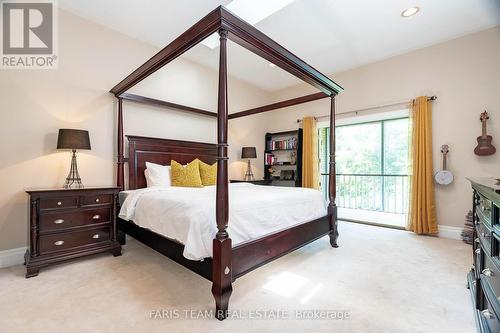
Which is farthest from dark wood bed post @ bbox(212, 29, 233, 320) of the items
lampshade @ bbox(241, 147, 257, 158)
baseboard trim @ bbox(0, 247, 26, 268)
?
lampshade @ bbox(241, 147, 257, 158)

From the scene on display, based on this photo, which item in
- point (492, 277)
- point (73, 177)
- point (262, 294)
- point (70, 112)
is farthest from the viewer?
point (70, 112)

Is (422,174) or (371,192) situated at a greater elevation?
(422,174)

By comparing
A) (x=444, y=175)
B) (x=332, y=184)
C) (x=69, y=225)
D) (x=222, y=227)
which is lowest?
(x=69, y=225)

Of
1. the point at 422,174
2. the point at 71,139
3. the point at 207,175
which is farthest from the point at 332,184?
the point at 71,139

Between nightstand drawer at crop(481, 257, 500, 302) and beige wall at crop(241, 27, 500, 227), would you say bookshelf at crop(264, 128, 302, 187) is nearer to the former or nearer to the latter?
beige wall at crop(241, 27, 500, 227)

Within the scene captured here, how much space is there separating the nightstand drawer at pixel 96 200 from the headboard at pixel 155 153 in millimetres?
643

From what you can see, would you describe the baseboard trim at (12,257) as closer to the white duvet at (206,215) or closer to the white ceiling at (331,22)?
the white duvet at (206,215)

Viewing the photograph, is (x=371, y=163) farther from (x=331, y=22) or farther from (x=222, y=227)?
(x=222, y=227)

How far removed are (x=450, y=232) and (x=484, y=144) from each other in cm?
133

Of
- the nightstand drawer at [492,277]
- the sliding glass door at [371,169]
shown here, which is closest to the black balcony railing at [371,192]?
the sliding glass door at [371,169]

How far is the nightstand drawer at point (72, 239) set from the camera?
2.22 meters

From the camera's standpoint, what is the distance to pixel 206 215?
1.69 m

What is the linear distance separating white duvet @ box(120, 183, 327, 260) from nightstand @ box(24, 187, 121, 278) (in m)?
0.25

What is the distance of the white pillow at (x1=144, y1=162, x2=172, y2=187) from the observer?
314cm
